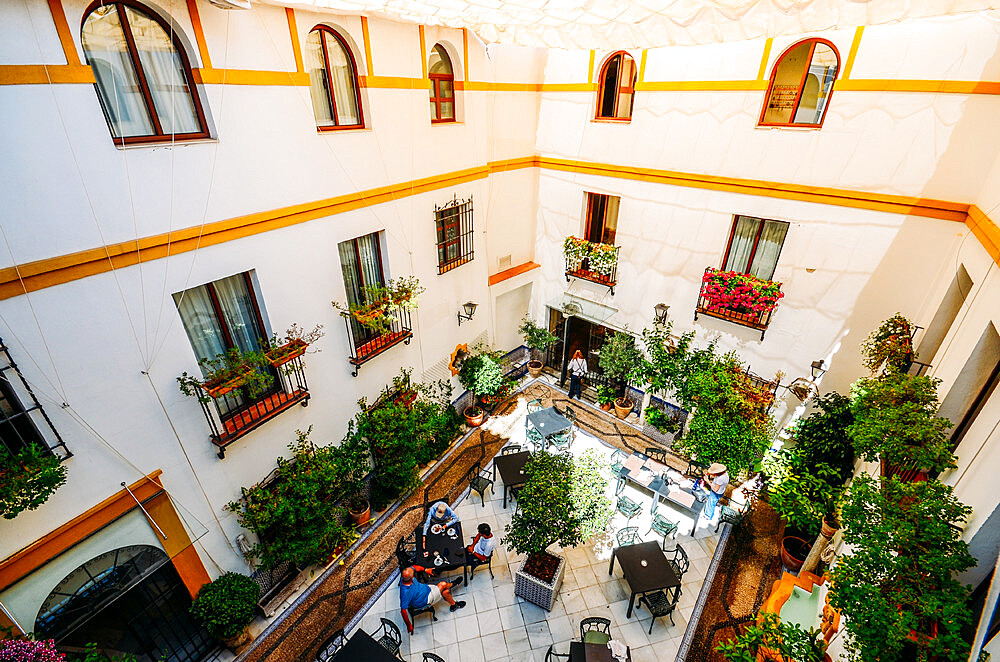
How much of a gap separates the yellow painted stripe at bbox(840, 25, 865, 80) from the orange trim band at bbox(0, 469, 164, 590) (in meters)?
11.1

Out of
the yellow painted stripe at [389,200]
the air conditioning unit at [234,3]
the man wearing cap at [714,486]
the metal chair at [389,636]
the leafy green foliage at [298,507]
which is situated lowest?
the metal chair at [389,636]

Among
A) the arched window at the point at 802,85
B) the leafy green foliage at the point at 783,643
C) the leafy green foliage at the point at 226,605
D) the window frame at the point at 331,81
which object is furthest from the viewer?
the arched window at the point at 802,85

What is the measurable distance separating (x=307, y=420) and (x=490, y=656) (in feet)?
14.9

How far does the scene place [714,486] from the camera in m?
9.09

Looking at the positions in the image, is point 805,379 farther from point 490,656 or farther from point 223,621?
point 223,621

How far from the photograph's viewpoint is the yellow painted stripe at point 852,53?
6645mm

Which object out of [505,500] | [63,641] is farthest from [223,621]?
[505,500]

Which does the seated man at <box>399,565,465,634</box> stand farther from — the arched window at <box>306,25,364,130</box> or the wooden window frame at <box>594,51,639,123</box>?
the wooden window frame at <box>594,51,639,123</box>

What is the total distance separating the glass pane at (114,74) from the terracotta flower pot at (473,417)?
810 centimetres

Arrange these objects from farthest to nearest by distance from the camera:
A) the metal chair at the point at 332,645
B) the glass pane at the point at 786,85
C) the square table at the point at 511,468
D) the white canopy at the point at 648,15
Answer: the square table at the point at 511,468
the glass pane at the point at 786,85
the metal chair at the point at 332,645
the white canopy at the point at 648,15

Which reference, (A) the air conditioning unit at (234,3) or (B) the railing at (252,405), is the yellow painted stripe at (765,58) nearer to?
(A) the air conditioning unit at (234,3)

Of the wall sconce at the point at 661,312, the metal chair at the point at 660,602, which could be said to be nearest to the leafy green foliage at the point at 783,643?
the metal chair at the point at 660,602

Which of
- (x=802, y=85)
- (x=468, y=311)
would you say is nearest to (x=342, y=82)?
(x=468, y=311)

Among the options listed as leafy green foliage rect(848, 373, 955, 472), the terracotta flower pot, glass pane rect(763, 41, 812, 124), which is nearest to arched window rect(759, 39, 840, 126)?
glass pane rect(763, 41, 812, 124)
